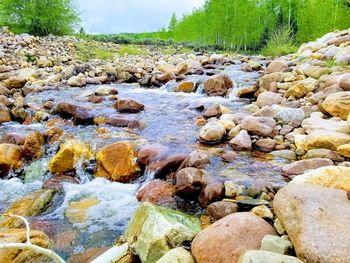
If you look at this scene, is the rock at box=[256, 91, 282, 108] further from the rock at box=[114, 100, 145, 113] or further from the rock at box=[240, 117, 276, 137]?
the rock at box=[114, 100, 145, 113]

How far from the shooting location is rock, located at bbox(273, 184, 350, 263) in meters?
2.15

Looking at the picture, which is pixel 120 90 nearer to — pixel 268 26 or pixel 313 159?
pixel 313 159

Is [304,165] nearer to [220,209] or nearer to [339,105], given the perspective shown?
[220,209]

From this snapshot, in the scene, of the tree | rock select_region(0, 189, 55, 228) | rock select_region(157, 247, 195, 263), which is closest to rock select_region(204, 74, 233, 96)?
rock select_region(0, 189, 55, 228)

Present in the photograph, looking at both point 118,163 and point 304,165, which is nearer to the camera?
point 304,165

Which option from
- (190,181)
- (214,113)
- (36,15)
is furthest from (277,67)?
(36,15)

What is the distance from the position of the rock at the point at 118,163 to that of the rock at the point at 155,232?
1.68 meters

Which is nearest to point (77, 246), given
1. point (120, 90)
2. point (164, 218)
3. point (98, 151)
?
point (164, 218)

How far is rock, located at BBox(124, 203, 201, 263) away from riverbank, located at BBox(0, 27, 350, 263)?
1 cm

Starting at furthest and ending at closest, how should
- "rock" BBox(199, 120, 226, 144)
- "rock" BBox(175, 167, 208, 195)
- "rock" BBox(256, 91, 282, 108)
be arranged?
"rock" BBox(256, 91, 282, 108)
"rock" BBox(199, 120, 226, 144)
"rock" BBox(175, 167, 208, 195)

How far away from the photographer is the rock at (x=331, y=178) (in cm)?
302

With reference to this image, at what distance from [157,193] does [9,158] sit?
2582 millimetres

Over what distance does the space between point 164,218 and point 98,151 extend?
272 centimetres

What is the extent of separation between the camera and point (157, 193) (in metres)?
4.16
